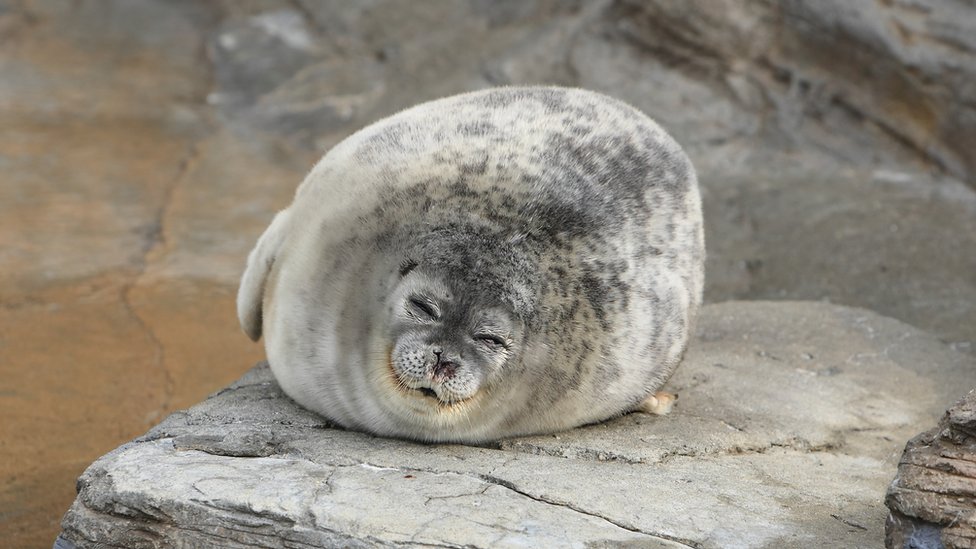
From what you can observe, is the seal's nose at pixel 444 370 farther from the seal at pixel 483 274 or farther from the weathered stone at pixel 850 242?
the weathered stone at pixel 850 242

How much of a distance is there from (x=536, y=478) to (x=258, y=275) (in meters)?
1.33

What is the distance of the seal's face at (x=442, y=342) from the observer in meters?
3.24

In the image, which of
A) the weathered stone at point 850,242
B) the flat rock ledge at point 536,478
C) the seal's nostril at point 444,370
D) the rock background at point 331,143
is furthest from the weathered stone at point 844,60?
the seal's nostril at point 444,370

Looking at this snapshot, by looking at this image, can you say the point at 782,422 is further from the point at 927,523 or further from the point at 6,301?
the point at 6,301

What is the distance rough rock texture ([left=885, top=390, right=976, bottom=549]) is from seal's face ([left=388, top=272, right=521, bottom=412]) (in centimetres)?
111

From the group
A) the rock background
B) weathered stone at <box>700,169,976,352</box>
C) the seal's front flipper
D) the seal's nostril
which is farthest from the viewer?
weathered stone at <box>700,169,976,352</box>

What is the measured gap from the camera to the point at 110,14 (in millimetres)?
10906

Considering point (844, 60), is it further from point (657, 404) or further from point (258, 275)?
point (258, 275)

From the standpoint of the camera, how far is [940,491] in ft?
9.21

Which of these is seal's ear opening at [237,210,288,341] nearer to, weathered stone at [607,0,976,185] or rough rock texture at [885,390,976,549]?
rough rock texture at [885,390,976,549]

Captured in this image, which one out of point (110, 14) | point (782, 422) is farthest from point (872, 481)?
point (110, 14)

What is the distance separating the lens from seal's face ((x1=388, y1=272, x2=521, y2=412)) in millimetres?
3237

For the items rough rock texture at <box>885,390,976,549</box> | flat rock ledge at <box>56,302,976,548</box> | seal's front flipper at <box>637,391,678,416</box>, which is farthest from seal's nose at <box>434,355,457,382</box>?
rough rock texture at <box>885,390,976,549</box>

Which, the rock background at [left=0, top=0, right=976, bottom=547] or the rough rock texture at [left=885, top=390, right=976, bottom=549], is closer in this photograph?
the rough rock texture at [left=885, top=390, right=976, bottom=549]
